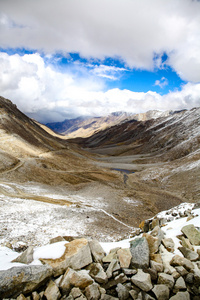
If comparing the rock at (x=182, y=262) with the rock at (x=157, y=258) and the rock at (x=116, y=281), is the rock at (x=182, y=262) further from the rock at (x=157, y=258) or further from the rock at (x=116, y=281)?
the rock at (x=116, y=281)

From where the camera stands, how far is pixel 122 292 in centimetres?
753

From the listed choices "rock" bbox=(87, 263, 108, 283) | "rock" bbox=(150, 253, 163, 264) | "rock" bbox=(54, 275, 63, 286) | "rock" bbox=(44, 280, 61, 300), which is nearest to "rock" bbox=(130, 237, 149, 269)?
"rock" bbox=(150, 253, 163, 264)

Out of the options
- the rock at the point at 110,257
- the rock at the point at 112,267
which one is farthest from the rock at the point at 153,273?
the rock at the point at 110,257

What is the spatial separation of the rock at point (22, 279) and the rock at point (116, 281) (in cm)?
262

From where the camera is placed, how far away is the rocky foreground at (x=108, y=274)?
703cm

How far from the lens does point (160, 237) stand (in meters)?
10.4

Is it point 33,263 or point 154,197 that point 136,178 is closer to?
point 154,197

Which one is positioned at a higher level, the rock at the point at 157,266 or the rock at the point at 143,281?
the rock at the point at 157,266

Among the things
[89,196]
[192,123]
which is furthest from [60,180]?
[192,123]

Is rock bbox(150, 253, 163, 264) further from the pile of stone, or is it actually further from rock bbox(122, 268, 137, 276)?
rock bbox(122, 268, 137, 276)

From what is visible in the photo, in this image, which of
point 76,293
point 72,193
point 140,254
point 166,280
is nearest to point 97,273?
point 76,293

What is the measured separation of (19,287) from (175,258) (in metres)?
7.25

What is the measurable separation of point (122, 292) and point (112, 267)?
1.04m

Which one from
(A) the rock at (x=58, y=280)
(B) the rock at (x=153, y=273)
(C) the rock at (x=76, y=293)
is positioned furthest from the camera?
(B) the rock at (x=153, y=273)
